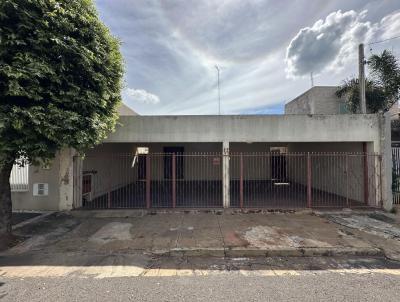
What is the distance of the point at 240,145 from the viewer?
17.2m

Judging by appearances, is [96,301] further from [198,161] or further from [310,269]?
[198,161]

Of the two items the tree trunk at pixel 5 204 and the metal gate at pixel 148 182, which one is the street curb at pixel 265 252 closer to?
the metal gate at pixel 148 182

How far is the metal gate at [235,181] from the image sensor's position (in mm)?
9656

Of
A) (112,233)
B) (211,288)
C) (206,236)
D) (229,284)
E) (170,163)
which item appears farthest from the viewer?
(170,163)

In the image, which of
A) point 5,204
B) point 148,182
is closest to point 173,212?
point 148,182

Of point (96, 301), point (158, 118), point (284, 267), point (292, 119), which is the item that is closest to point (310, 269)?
point (284, 267)

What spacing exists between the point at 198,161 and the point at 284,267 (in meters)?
12.4

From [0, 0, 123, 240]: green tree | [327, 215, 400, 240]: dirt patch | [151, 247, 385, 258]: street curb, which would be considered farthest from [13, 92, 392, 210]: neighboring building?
[151, 247, 385, 258]: street curb

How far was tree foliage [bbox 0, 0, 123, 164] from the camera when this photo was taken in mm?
5355

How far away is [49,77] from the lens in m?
5.75

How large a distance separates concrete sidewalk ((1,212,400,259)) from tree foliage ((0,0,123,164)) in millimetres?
2178

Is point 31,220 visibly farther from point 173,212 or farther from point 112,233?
point 173,212

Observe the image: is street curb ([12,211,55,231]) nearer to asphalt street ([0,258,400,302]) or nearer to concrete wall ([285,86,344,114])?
asphalt street ([0,258,400,302])

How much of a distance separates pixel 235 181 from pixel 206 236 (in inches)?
400
